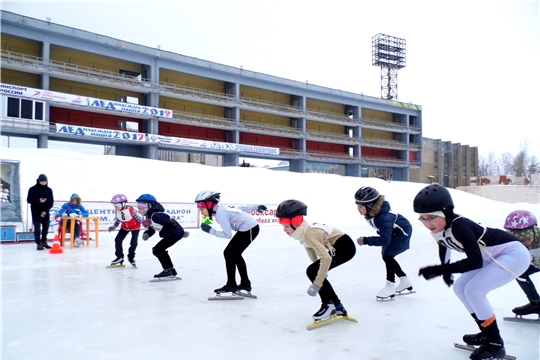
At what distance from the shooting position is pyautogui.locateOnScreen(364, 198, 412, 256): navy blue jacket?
422 centimetres

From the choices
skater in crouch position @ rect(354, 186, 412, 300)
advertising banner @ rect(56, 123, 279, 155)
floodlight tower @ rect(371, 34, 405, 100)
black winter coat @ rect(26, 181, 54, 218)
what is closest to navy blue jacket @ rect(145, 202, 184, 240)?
skater in crouch position @ rect(354, 186, 412, 300)

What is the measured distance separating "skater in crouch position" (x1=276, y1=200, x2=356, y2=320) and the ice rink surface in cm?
22

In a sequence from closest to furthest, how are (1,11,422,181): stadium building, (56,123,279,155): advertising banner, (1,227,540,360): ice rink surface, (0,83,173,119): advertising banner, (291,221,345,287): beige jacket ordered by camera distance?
(1,227,540,360): ice rink surface
(291,221,345,287): beige jacket
(0,83,173,119): advertising banner
(1,11,422,181): stadium building
(56,123,279,155): advertising banner

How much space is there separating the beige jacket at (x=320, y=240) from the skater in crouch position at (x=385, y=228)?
0.96 feet

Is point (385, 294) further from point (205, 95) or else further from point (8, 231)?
point (205, 95)

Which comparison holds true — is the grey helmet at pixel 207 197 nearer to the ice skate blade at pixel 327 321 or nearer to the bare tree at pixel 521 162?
the ice skate blade at pixel 327 321

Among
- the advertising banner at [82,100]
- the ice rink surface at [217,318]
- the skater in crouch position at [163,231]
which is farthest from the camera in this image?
the advertising banner at [82,100]

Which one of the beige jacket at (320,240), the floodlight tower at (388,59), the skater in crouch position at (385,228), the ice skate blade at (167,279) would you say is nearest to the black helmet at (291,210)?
the beige jacket at (320,240)

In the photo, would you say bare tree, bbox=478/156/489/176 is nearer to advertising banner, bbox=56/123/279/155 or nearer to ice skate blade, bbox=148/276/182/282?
advertising banner, bbox=56/123/279/155

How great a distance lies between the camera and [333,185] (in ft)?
86.4

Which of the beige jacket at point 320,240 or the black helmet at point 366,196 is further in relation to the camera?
the black helmet at point 366,196

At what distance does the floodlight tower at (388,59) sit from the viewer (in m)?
59.7

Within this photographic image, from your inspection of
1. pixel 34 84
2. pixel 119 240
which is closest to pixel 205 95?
pixel 34 84

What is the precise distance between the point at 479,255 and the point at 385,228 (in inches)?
61.2
